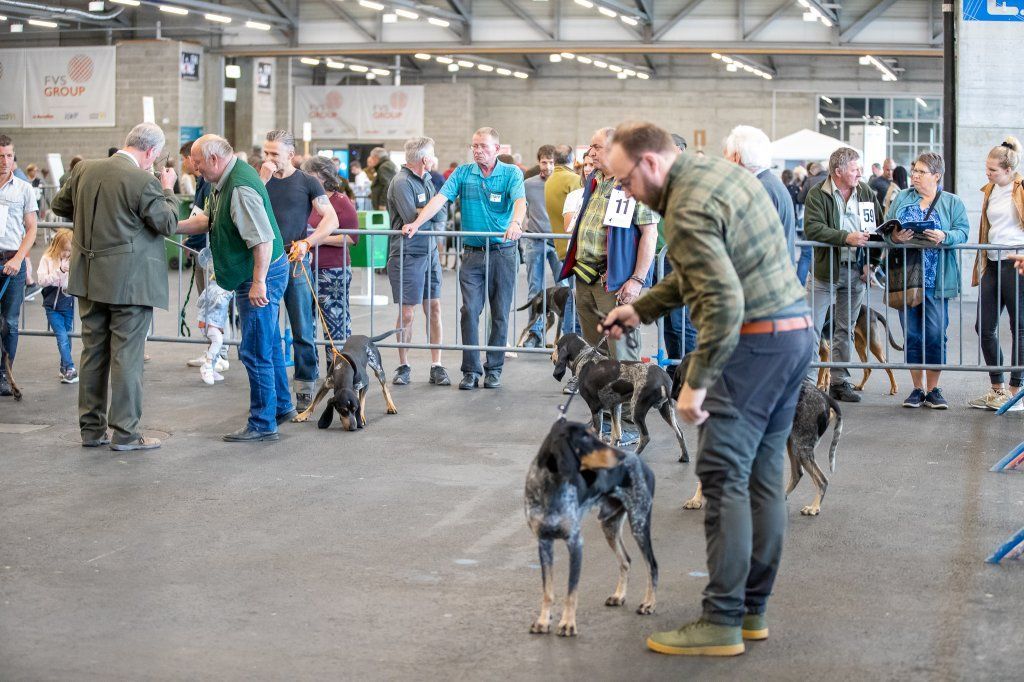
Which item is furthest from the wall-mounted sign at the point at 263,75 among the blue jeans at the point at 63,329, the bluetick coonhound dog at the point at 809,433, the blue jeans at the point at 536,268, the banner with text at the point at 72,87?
the bluetick coonhound dog at the point at 809,433

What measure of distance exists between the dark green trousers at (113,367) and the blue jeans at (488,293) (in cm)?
274

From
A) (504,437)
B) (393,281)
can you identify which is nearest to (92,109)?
(393,281)

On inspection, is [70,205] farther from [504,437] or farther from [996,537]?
[996,537]

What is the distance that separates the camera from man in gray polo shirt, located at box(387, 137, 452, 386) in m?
9.55

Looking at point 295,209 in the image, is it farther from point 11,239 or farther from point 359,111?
point 359,111

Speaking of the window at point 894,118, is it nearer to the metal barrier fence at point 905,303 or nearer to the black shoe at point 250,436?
the metal barrier fence at point 905,303

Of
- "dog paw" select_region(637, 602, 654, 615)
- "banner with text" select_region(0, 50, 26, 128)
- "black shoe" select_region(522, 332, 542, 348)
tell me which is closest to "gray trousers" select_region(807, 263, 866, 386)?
"black shoe" select_region(522, 332, 542, 348)

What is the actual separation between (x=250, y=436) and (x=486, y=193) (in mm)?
2853

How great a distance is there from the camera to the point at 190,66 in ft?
99.0

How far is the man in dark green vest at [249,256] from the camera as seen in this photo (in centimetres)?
712

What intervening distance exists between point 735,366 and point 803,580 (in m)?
1.33

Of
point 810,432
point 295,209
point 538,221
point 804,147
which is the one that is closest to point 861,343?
point 810,432

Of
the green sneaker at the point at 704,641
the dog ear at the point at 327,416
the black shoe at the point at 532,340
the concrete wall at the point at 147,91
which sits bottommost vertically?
the green sneaker at the point at 704,641

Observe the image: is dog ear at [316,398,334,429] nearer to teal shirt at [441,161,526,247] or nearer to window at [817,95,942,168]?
teal shirt at [441,161,526,247]
